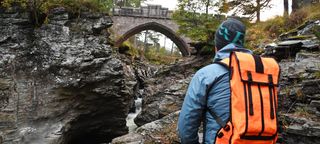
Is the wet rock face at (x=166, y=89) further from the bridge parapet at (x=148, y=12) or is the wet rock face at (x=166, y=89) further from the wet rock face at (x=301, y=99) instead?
the bridge parapet at (x=148, y=12)

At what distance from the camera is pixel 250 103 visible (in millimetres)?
2715

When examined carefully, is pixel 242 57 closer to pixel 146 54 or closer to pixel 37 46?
pixel 37 46

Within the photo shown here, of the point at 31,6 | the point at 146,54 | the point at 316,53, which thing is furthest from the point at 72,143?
the point at 146,54

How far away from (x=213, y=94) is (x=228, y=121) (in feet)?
0.94

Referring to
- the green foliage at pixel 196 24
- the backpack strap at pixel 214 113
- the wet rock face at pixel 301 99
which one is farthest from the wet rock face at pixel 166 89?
the backpack strap at pixel 214 113

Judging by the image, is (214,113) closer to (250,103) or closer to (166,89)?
Answer: (250,103)

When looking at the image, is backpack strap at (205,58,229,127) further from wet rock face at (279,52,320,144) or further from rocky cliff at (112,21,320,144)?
wet rock face at (279,52,320,144)

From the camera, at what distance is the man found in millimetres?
2877

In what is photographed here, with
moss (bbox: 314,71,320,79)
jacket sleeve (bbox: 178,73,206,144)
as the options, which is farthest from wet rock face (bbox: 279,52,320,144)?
jacket sleeve (bbox: 178,73,206,144)

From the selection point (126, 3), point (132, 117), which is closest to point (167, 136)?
point (132, 117)

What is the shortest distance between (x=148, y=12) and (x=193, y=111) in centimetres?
2738

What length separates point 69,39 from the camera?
1125 centimetres

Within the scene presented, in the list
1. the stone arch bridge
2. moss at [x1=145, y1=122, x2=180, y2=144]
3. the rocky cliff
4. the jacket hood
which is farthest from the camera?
the stone arch bridge

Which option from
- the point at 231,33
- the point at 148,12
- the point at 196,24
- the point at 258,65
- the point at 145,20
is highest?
the point at 148,12
